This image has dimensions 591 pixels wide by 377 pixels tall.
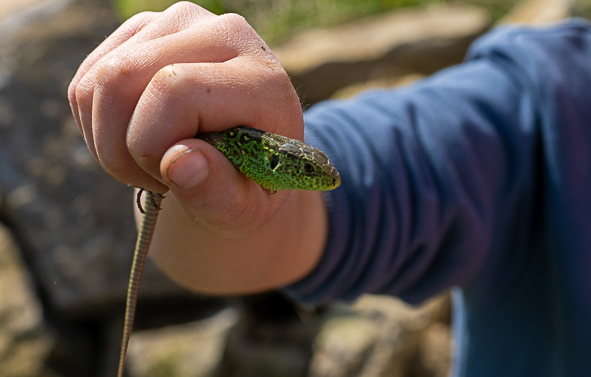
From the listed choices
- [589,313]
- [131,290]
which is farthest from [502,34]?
[131,290]

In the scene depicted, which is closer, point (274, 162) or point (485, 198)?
point (274, 162)

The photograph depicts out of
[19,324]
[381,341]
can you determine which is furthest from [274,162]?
[19,324]

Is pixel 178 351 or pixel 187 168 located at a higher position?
pixel 187 168

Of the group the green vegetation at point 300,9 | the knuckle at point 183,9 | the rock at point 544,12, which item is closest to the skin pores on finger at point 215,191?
the knuckle at point 183,9

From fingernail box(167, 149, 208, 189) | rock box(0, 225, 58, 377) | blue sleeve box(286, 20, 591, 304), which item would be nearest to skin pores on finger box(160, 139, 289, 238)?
fingernail box(167, 149, 208, 189)

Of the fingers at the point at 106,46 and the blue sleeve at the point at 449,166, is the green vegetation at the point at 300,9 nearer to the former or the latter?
the blue sleeve at the point at 449,166

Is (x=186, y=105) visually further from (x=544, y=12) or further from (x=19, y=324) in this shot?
(x=544, y=12)
